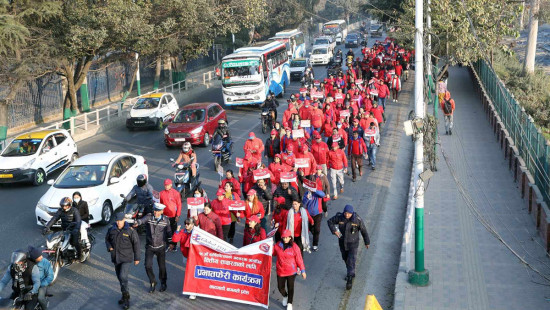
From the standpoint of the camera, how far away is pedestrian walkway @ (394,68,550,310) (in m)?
11.4

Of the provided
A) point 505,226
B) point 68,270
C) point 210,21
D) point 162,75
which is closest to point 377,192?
point 505,226

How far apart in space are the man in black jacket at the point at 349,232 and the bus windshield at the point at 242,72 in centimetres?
2008

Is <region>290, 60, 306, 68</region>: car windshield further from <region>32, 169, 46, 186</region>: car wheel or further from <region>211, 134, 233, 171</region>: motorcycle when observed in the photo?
<region>32, 169, 46, 186</region>: car wheel

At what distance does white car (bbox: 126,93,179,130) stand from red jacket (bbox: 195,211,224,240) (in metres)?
16.6

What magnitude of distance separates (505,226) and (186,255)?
24.6 ft

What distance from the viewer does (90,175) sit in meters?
16.2

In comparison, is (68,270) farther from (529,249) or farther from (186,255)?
(529,249)

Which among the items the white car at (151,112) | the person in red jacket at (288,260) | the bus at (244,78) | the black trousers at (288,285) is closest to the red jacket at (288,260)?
the person in red jacket at (288,260)

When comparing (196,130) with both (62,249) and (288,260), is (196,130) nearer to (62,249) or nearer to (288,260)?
(62,249)

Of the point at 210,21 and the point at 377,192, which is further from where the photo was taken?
the point at 210,21

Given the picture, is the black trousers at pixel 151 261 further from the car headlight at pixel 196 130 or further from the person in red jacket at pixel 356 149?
the car headlight at pixel 196 130

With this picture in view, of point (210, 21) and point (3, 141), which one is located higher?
point (210, 21)

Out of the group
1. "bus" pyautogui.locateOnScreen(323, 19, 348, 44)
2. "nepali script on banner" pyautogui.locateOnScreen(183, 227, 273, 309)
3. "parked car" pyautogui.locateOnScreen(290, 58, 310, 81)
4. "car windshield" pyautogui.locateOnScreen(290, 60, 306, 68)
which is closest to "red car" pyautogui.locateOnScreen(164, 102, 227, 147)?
"nepali script on banner" pyautogui.locateOnScreen(183, 227, 273, 309)

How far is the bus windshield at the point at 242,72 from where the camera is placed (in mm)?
31422
